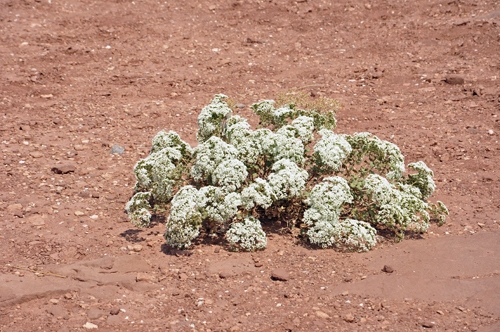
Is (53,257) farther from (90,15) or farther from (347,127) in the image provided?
(90,15)

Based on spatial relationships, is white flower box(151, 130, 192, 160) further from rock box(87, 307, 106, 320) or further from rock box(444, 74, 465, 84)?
rock box(444, 74, 465, 84)

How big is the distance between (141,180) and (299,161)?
181cm

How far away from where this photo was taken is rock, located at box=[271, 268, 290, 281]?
15.4 feet

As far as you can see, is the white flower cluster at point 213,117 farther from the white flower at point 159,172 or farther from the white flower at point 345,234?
the white flower at point 345,234

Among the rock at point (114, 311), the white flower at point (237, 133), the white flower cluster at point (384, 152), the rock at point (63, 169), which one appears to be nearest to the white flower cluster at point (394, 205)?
the white flower cluster at point (384, 152)

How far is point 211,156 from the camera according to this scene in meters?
5.28

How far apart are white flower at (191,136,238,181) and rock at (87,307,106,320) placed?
1.74m

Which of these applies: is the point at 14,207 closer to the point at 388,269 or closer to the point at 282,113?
the point at 282,113

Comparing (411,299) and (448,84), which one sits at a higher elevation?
(448,84)

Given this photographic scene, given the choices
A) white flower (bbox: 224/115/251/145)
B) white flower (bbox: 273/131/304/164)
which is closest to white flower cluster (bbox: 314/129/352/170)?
white flower (bbox: 273/131/304/164)

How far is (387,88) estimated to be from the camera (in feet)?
30.3

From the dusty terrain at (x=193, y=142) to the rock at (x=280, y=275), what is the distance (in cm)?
6

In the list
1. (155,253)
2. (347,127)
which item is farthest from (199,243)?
(347,127)

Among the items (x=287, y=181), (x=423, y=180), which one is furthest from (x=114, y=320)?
(x=423, y=180)
